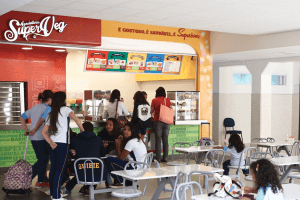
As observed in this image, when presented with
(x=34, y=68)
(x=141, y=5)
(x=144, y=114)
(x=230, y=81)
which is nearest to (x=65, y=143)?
(x=141, y=5)

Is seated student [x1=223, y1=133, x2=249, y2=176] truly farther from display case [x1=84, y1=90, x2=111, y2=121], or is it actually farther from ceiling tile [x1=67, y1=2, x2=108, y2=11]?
display case [x1=84, y1=90, x2=111, y2=121]

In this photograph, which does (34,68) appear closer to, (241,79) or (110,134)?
(110,134)

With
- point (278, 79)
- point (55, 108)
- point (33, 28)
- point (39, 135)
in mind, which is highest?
point (33, 28)

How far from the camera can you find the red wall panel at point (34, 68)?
771cm

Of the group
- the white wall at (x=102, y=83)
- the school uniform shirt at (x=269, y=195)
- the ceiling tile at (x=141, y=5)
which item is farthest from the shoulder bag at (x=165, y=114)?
the school uniform shirt at (x=269, y=195)

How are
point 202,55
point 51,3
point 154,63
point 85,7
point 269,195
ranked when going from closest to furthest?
point 269,195
point 51,3
point 85,7
point 154,63
point 202,55

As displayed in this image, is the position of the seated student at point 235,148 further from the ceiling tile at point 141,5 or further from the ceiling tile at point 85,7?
the ceiling tile at point 85,7

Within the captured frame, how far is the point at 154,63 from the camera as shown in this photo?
886 centimetres

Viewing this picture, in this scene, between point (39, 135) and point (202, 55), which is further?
point (202, 55)

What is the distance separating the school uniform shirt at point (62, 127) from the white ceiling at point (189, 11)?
4.75 feet

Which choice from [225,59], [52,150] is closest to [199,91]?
[225,59]

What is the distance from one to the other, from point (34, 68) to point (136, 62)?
7.28 feet

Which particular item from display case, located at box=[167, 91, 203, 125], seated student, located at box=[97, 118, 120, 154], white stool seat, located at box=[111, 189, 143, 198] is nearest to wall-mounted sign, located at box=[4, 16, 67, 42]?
seated student, located at box=[97, 118, 120, 154]

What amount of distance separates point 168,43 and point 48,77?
2.76m
